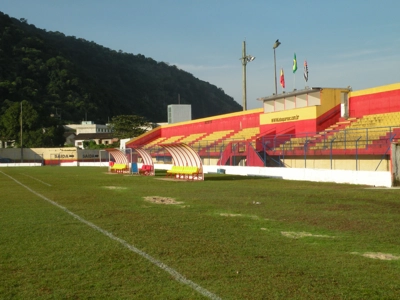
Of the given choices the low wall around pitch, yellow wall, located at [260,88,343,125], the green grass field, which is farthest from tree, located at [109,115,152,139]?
the green grass field

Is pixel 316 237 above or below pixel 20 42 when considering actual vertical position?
below

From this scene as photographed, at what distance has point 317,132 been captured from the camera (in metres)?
37.4

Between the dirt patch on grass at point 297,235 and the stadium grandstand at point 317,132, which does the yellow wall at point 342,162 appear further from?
the dirt patch on grass at point 297,235

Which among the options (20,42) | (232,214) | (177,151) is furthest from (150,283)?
(20,42)

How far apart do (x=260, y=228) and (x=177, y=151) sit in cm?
2452

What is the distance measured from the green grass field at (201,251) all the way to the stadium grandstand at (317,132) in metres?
16.6

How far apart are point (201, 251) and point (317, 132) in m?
29.5

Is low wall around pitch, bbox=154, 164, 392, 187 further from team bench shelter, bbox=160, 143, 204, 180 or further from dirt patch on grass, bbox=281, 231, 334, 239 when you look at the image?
dirt patch on grass, bbox=281, 231, 334, 239

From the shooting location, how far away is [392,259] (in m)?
8.45

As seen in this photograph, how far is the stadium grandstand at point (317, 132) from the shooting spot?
3288cm

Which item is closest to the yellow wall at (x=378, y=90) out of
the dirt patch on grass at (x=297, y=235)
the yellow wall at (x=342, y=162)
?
the yellow wall at (x=342, y=162)

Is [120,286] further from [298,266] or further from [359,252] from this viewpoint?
[359,252]

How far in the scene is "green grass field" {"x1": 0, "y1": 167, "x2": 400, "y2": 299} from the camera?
6680mm

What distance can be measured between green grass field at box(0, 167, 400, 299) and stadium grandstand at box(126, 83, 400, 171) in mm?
16575
